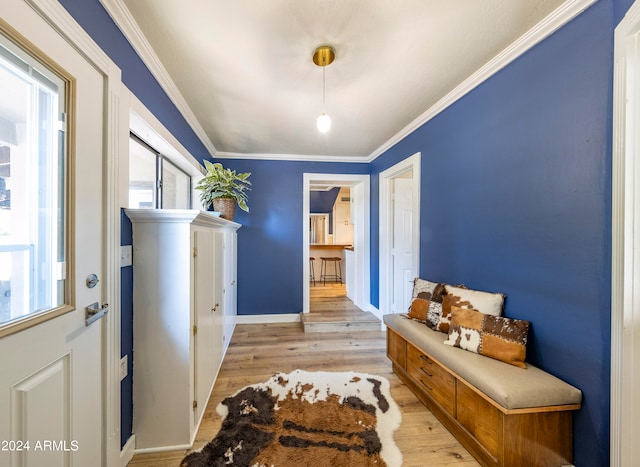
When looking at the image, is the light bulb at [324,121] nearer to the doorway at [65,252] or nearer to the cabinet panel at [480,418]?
the doorway at [65,252]

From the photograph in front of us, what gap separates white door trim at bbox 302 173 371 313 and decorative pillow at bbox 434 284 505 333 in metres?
1.95

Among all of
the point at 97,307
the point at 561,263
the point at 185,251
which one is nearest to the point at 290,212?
the point at 185,251

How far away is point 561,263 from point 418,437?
138cm

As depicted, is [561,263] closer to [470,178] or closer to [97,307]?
[470,178]

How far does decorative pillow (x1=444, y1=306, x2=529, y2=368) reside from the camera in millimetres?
1475

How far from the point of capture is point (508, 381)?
1.30 meters

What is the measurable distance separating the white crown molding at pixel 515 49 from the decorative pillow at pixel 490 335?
66.7 inches

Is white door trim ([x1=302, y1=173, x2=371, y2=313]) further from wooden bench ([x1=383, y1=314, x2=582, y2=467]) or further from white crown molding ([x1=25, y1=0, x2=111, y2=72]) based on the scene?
white crown molding ([x1=25, y1=0, x2=111, y2=72])

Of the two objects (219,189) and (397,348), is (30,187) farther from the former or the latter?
(397,348)

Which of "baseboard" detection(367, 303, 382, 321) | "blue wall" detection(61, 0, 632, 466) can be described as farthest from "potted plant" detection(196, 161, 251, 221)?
"baseboard" detection(367, 303, 382, 321)

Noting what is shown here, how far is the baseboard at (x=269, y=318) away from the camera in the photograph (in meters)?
3.81

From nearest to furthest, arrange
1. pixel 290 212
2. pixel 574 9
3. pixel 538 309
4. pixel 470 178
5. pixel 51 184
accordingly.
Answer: pixel 51 184, pixel 574 9, pixel 538 309, pixel 470 178, pixel 290 212

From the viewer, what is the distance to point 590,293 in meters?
1.25

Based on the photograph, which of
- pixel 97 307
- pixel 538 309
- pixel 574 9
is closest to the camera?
pixel 97 307
